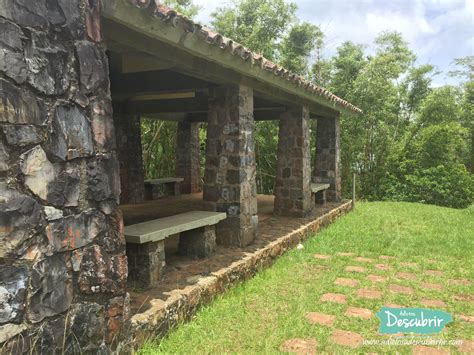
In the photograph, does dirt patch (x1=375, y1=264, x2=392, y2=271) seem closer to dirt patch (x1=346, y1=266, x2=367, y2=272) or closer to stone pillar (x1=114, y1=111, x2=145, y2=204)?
dirt patch (x1=346, y1=266, x2=367, y2=272)

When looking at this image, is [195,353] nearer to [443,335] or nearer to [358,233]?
[443,335]

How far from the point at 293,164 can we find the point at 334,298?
3.53m

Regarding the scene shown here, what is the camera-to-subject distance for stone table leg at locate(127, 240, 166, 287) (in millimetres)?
3568

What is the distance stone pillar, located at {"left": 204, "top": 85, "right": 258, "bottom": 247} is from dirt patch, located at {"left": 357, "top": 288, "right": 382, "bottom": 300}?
4.91 ft

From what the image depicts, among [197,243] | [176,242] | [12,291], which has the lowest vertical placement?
[176,242]

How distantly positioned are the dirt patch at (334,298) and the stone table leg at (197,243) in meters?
1.34

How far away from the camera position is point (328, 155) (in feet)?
31.6

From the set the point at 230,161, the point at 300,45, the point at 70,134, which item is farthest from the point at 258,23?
the point at 70,134

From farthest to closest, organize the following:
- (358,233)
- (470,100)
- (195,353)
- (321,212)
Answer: (470,100) < (321,212) < (358,233) < (195,353)

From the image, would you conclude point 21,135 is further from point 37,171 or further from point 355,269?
point 355,269

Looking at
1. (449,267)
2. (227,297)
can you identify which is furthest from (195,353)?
(449,267)

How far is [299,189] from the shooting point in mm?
7262

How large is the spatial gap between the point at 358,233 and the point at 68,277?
5702 millimetres

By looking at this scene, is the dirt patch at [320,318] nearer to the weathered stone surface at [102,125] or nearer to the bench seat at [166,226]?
the bench seat at [166,226]
